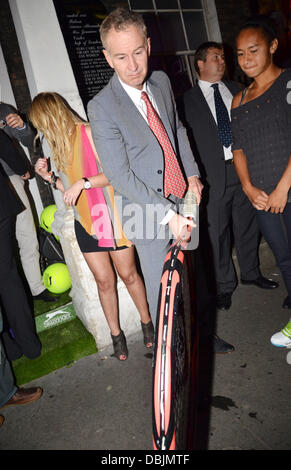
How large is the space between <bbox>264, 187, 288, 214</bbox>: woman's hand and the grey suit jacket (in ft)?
2.94

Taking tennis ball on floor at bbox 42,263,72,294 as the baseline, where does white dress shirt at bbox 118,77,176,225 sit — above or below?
above

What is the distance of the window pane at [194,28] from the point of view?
5824mm

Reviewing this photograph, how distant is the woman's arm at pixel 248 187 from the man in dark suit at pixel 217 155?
0.46 metres

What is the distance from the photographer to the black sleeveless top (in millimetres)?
1979

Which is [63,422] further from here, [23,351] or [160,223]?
[160,223]

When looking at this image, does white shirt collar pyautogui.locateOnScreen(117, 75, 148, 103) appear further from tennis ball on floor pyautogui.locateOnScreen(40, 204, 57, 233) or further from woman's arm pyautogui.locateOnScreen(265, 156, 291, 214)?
tennis ball on floor pyautogui.locateOnScreen(40, 204, 57, 233)

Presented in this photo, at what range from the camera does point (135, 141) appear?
1561 millimetres

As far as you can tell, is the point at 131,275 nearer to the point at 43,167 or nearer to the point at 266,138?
the point at 43,167

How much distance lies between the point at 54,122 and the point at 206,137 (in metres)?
1.40

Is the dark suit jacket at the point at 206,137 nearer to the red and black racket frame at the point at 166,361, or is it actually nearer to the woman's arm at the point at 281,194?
the woman's arm at the point at 281,194

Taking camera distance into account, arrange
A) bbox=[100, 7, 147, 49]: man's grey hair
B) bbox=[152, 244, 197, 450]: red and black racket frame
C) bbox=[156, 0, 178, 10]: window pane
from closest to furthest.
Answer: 1. bbox=[152, 244, 197, 450]: red and black racket frame
2. bbox=[100, 7, 147, 49]: man's grey hair
3. bbox=[156, 0, 178, 10]: window pane

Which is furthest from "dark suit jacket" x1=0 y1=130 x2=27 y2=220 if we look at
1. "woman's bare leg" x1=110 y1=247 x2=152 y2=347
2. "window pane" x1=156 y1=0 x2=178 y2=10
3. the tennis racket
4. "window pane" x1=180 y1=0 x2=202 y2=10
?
"window pane" x1=180 y1=0 x2=202 y2=10

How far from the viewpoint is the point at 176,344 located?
1.23 metres

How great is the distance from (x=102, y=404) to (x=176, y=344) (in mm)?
1251
